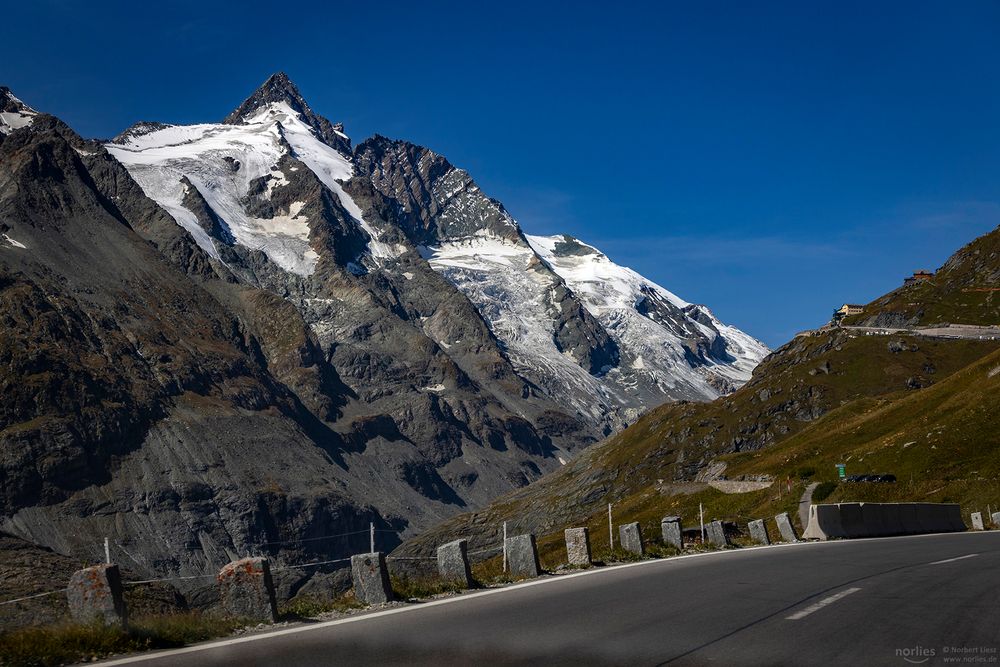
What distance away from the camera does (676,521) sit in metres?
33.9

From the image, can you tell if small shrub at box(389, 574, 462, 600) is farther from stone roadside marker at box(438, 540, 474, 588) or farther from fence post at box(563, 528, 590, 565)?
fence post at box(563, 528, 590, 565)

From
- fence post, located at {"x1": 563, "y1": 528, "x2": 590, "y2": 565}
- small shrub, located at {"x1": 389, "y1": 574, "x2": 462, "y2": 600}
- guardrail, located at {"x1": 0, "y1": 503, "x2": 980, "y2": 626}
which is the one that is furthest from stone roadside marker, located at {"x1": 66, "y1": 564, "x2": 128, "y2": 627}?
fence post, located at {"x1": 563, "y1": 528, "x2": 590, "y2": 565}

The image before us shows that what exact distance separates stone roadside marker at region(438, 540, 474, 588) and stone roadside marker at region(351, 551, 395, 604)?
2.63 m

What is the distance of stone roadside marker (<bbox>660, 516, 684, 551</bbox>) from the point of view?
1315 inches

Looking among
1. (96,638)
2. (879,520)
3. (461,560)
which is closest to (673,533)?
(879,520)

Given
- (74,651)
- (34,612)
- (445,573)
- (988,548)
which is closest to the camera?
(74,651)

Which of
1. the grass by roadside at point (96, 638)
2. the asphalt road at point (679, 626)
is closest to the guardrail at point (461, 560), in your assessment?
the grass by roadside at point (96, 638)

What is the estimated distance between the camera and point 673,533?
33656mm

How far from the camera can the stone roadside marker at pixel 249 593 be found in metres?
16.6

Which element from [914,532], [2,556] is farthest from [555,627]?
[2,556]

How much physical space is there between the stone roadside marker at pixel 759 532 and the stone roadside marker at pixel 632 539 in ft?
30.9

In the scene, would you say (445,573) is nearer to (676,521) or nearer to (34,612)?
(34,612)

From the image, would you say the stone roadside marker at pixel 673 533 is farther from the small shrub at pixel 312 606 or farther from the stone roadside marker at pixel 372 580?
the small shrub at pixel 312 606

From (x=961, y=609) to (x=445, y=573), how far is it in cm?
1078
